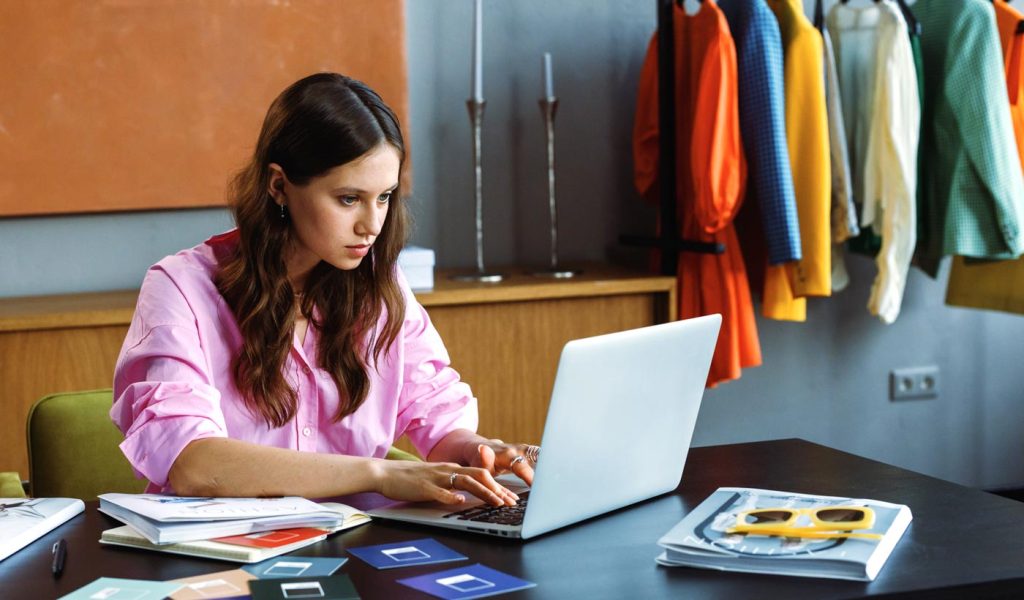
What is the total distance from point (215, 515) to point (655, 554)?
0.49 metres

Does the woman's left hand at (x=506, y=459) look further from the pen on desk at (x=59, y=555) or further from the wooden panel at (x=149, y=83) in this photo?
the wooden panel at (x=149, y=83)

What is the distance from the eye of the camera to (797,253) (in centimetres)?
302

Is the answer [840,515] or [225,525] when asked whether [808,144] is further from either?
[225,525]

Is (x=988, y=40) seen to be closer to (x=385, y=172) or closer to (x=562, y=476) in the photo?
(x=385, y=172)

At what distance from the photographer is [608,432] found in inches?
54.3

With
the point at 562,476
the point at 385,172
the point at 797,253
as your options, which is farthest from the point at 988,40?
the point at 562,476

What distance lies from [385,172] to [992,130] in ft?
6.61

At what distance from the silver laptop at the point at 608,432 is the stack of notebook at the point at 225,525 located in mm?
92

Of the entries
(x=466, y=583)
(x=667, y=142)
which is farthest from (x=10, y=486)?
(x=667, y=142)

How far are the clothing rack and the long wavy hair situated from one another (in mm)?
1449

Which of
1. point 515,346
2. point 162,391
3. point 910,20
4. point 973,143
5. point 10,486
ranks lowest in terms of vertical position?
point 10,486

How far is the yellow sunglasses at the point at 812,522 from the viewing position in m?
1.26

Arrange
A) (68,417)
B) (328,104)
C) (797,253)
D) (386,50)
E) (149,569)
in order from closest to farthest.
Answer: (149,569) → (328,104) → (68,417) → (797,253) → (386,50)

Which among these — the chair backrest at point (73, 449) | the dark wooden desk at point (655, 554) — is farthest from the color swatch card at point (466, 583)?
the chair backrest at point (73, 449)
